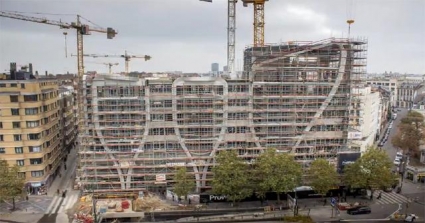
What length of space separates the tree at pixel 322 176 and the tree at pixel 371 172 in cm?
220

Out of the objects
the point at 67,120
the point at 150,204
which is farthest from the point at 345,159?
the point at 67,120

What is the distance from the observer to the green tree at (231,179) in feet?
124

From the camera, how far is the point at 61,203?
4059 centimetres

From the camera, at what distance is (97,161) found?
41.3 meters

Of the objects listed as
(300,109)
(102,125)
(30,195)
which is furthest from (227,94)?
(30,195)

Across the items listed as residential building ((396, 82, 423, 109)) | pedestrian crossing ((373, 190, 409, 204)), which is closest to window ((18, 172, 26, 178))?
pedestrian crossing ((373, 190, 409, 204))

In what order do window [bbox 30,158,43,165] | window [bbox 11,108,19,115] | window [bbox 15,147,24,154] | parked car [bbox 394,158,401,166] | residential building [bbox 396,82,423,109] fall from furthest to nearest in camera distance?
residential building [bbox 396,82,423,109]
parked car [bbox 394,158,401,166]
window [bbox 30,158,43,165]
window [bbox 15,147,24,154]
window [bbox 11,108,19,115]

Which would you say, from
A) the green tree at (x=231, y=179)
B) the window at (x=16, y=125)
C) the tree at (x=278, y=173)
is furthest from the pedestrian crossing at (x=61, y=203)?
the tree at (x=278, y=173)

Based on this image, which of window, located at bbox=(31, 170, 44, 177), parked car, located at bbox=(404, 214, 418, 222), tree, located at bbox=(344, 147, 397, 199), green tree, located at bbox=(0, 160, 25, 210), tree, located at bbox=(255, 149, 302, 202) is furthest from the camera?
window, located at bbox=(31, 170, 44, 177)

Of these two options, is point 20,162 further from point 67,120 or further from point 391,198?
point 391,198

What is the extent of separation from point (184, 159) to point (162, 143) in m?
3.20

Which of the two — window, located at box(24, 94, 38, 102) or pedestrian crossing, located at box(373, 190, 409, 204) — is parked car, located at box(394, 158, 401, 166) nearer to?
pedestrian crossing, located at box(373, 190, 409, 204)

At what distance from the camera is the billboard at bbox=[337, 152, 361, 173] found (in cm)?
4288

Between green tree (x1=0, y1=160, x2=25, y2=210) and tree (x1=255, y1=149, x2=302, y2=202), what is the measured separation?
2573 centimetres
